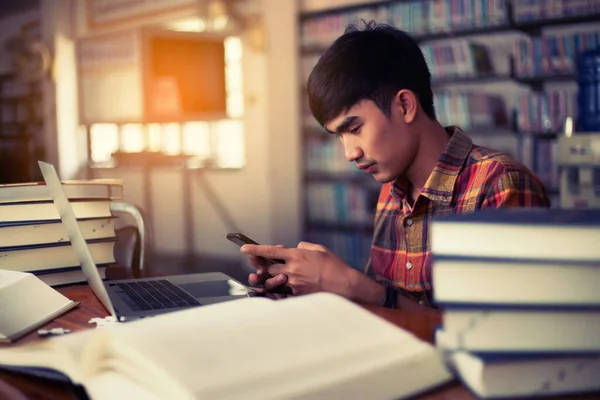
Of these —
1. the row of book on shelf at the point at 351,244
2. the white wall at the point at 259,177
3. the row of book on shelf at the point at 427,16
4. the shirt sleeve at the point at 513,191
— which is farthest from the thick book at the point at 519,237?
the white wall at the point at 259,177

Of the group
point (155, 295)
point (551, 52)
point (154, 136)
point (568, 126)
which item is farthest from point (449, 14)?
point (154, 136)

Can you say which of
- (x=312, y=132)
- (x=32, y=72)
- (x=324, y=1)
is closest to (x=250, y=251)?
(x=312, y=132)

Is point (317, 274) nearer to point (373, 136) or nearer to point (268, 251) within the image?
point (268, 251)

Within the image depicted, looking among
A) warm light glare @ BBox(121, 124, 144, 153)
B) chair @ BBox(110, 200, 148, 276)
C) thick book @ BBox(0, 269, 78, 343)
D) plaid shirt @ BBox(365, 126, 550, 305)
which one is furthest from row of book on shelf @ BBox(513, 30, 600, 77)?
warm light glare @ BBox(121, 124, 144, 153)

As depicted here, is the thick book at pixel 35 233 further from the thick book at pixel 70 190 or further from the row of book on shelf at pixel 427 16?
the row of book on shelf at pixel 427 16

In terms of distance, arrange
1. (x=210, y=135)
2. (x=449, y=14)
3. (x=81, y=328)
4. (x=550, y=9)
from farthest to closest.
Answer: (x=210, y=135) < (x=449, y=14) < (x=550, y=9) < (x=81, y=328)

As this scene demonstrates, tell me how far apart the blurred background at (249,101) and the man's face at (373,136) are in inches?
79.8

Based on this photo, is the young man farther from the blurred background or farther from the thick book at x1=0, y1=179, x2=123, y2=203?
the blurred background

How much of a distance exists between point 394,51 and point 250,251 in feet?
2.09

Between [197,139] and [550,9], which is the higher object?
[550,9]

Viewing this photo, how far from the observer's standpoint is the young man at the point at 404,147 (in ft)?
4.32

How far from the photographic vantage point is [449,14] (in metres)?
3.85

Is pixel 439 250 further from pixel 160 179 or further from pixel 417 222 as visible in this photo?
pixel 160 179

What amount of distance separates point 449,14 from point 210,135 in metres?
2.97
